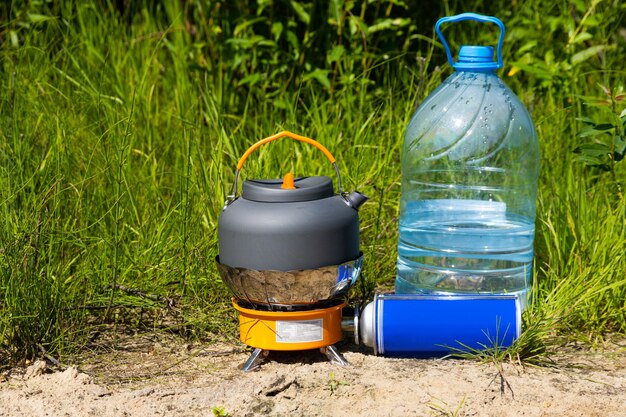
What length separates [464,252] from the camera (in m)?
3.81

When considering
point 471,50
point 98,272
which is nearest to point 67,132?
point 98,272

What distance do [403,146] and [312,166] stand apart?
1.29 feet

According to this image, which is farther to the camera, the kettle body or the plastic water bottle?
the plastic water bottle

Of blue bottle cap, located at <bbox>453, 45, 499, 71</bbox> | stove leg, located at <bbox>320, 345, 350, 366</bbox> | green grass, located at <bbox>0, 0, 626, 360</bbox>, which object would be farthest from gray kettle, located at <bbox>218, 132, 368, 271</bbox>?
blue bottle cap, located at <bbox>453, 45, 499, 71</bbox>

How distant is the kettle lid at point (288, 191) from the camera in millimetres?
2936

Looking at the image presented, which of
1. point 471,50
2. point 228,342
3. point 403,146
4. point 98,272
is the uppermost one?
point 471,50

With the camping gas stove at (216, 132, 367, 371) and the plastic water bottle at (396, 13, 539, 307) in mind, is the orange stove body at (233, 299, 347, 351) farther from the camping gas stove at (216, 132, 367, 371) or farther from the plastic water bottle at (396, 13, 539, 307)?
the plastic water bottle at (396, 13, 539, 307)

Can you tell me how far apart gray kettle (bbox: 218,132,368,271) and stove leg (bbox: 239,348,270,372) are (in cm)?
31

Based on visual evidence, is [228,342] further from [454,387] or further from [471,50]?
[471,50]

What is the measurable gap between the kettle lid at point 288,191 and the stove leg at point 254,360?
19.5 inches

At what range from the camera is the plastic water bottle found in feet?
12.2

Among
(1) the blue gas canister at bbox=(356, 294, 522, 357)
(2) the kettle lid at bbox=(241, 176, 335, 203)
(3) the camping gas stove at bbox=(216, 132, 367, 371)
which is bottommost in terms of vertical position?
(1) the blue gas canister at bbox=(356, 294, 522, 357)

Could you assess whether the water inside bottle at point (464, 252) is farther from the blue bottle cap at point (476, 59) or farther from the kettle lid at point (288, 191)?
the kettle lid at point (288, 191)

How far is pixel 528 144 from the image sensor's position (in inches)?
150
